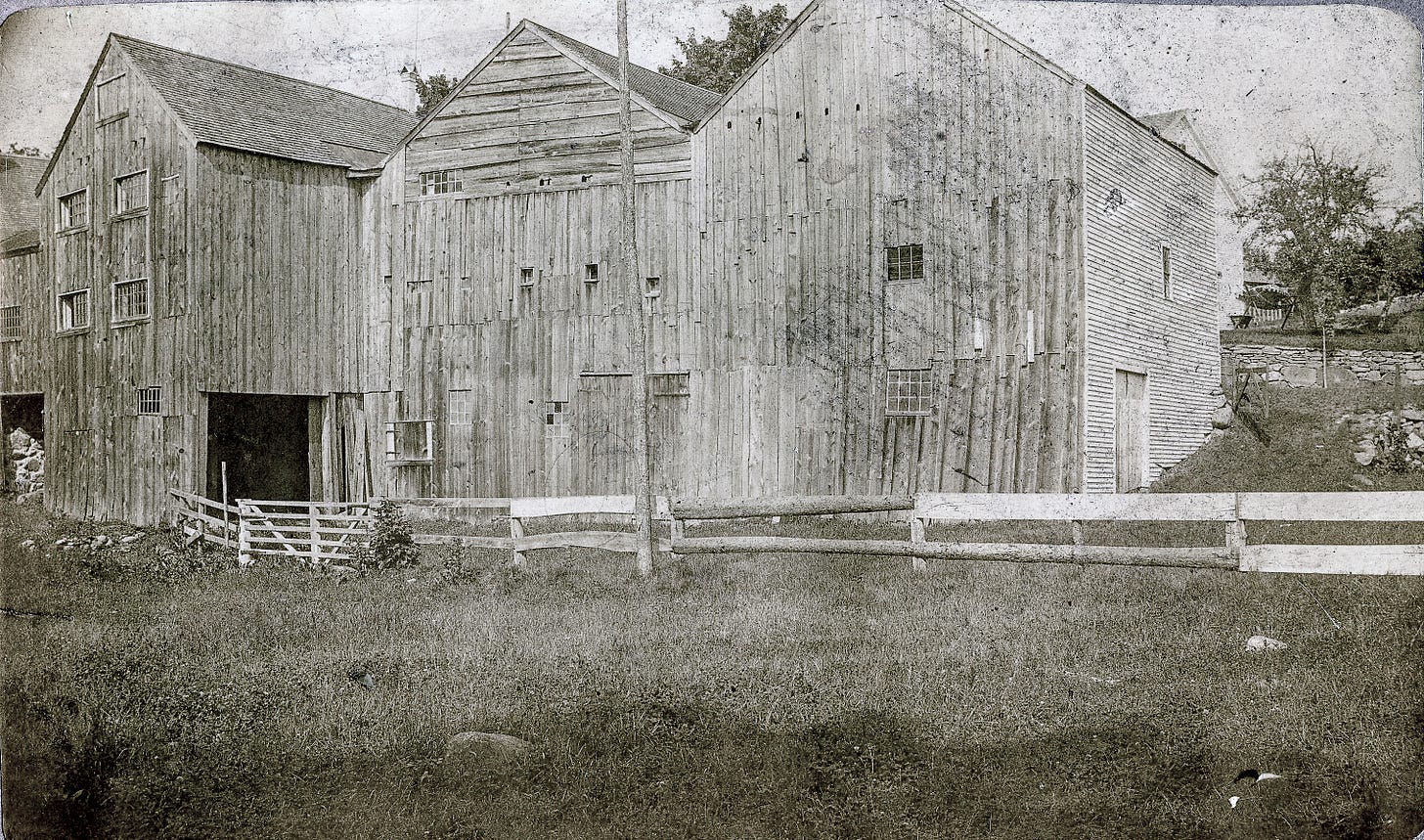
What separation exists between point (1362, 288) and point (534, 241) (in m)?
9.08

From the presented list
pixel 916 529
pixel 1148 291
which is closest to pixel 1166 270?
pixel 1148 291

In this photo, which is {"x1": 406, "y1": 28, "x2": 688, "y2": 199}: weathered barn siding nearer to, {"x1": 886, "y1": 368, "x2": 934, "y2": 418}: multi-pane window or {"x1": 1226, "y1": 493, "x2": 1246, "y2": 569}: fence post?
{"x1": 886, "y1": 368, "x2": 934, "y2": 418}: multi-pane window

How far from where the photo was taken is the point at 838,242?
31.2 feet

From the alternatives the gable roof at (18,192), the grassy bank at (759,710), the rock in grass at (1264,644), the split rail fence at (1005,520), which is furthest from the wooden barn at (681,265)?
the rock in grass at (1264,644)

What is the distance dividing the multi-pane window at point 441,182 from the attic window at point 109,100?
503 centimetres

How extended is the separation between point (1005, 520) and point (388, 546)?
22.0 feet

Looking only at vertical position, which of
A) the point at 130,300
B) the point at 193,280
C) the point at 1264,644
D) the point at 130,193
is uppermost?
the point at 130,193

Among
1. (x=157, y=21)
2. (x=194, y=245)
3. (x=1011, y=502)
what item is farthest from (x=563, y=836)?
(x=194, y=245)

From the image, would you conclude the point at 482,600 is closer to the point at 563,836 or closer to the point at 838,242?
the point at 563,836

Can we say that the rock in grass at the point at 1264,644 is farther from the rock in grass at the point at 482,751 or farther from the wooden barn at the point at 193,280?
A: the wooden barn at the point at 193,280

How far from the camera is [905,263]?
390 inches

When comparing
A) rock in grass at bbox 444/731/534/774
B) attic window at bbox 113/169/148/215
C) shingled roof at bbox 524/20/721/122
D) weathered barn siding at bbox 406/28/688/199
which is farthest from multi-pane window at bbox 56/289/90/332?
rock in grass at bbox 444/731/534/774

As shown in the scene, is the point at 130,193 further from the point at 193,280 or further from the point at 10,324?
the point at 10,324

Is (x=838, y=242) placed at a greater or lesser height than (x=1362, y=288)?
greater
